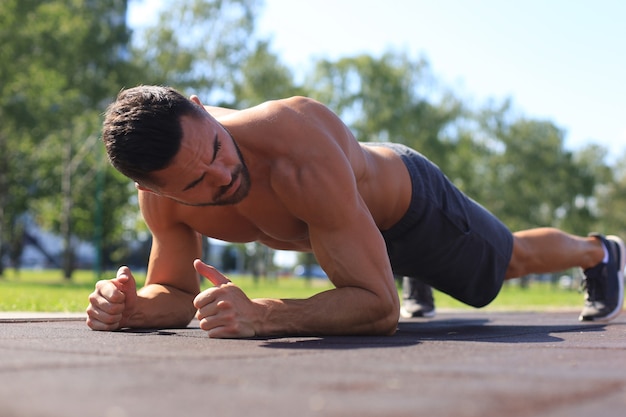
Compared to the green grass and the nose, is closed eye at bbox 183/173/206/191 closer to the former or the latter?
the nose

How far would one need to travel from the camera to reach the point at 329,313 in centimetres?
278

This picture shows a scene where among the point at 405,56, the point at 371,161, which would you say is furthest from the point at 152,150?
the point at 405,56

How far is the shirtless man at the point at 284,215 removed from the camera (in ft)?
8.46

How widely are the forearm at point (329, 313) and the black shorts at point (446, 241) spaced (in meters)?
0.87

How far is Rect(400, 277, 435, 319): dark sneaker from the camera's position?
17.3ft

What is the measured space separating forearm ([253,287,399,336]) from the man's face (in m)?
0.42

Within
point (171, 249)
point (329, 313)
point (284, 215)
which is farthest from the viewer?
point (171, 249)

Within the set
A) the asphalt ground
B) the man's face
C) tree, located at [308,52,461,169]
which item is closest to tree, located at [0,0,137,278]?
tree, located at [308,52,461,169]

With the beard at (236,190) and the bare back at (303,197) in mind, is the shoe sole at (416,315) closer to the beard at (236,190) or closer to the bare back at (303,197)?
the bare back at (303,197)

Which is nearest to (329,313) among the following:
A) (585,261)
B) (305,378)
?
(305,378)

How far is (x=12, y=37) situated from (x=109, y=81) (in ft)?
10.7

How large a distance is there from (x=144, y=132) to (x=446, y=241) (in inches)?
70.1

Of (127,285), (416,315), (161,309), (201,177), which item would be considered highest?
(201,177)

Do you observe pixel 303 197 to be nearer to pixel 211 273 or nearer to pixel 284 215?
pixel 284 215
